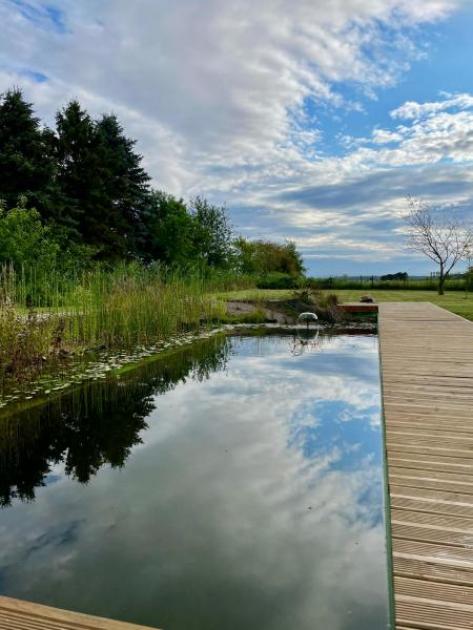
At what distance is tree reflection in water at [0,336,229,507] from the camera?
2.56 metres

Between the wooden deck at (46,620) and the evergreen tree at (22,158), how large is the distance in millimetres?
14772

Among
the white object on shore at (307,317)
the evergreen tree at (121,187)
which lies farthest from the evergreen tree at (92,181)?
the white object on shore at (307,317)

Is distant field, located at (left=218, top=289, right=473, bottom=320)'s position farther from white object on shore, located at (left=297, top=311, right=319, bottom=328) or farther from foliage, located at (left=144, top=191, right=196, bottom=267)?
foliage, located at (left=144, top=191, right=196, bottom=267)

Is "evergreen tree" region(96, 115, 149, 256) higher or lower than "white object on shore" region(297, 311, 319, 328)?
higher

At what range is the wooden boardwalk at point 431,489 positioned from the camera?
124cm

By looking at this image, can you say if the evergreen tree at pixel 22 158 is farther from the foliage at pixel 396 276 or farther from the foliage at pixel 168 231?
the foliage at pixel 396 276

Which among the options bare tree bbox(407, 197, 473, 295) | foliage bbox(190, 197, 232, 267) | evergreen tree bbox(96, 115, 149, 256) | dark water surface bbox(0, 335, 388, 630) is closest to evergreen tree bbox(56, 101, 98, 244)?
evergreen tree bbox(96, 115, 149, 256)

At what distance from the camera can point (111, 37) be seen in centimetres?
671

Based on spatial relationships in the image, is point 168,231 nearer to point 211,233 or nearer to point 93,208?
point 211,233

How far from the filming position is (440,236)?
1755cm

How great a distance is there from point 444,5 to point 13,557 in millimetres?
7376

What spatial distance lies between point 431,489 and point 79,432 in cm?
215

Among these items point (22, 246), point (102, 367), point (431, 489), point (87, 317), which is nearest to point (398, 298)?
point (22, 246)

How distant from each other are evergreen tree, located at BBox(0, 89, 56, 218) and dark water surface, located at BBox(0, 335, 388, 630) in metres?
12.4
